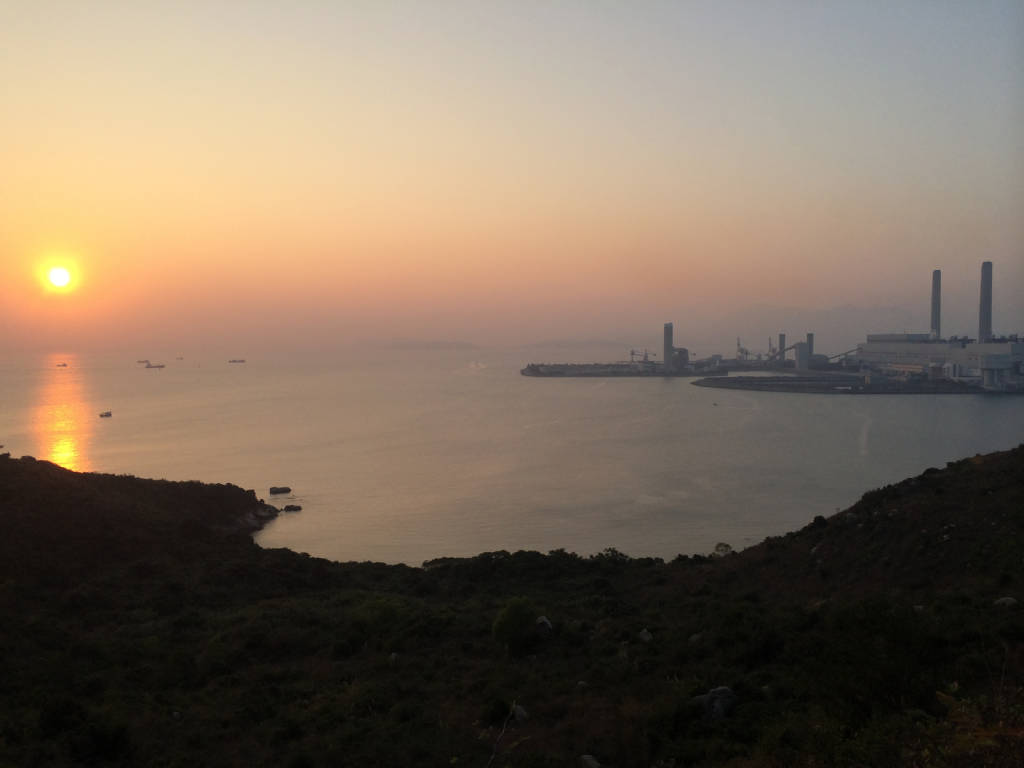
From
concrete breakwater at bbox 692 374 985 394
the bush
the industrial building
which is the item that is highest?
the industrial building

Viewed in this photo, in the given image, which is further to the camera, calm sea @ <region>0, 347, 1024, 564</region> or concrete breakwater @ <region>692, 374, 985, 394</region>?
concrete breakwater @ <region>692, 374, 985, 394</region>

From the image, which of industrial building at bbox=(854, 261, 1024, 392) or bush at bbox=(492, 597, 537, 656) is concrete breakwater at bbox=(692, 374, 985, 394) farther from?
bush at bbox=(492, 597, 537, 656)

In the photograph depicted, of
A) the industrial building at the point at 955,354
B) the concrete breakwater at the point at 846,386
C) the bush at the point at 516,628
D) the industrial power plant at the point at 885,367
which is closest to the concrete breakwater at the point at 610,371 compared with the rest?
the industrial power plant at the point at 885,367

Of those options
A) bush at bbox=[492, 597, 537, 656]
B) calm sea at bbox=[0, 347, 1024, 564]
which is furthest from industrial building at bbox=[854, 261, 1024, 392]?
bush at bbox=[492, 597, 537, 656]

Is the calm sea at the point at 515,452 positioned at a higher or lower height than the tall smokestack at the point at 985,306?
lower

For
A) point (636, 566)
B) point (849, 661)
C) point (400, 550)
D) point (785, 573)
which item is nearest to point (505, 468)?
point (400, 550)

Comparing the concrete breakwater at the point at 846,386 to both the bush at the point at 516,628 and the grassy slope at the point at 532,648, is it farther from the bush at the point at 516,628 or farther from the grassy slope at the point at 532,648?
the bush at the point at 516,628

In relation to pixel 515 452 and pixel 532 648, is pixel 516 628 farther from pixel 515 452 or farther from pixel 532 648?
pixel 515 452
